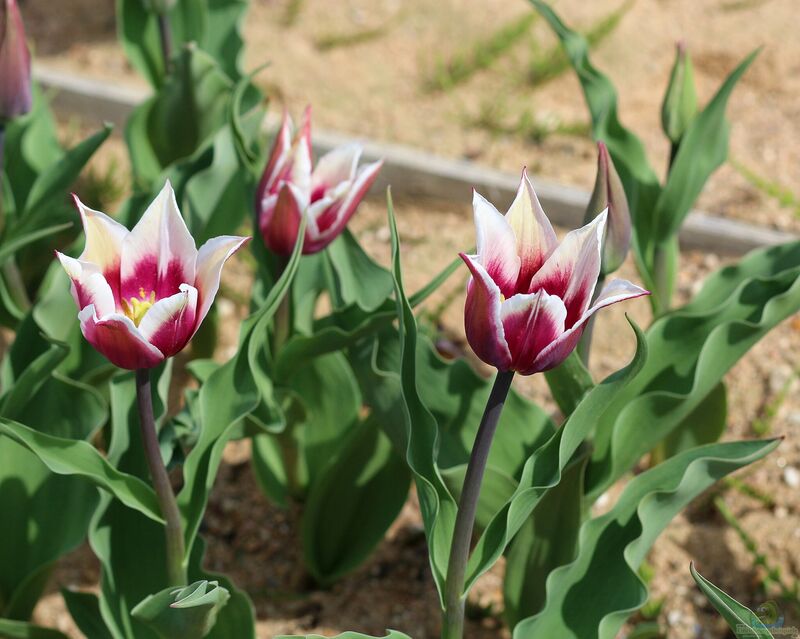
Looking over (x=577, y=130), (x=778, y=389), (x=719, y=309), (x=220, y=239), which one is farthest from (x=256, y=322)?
(x=577, y=130)

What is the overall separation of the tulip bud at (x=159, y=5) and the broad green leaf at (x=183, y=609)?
55.7 inches

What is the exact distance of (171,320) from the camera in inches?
53.0

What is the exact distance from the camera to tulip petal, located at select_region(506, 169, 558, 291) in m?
1.35

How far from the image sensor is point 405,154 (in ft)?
11.4

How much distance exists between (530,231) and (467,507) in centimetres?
40

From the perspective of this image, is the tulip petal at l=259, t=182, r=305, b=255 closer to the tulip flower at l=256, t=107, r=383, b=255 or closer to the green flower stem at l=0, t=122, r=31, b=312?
the tulip flower at l=256, t=107, r=383, b=255

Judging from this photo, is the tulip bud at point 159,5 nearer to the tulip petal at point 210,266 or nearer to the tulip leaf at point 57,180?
the tulip leaf at point 57,180

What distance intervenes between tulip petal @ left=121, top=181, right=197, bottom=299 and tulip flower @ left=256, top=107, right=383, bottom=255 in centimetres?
41

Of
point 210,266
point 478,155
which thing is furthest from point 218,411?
point 478,155

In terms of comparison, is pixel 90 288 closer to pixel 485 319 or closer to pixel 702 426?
pixel 485 319

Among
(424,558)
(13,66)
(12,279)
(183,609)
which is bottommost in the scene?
(424,558)

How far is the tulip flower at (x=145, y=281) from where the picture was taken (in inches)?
52.5

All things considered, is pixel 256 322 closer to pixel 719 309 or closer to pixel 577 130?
pixel 719 309

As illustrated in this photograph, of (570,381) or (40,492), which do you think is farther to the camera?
(40,492)
